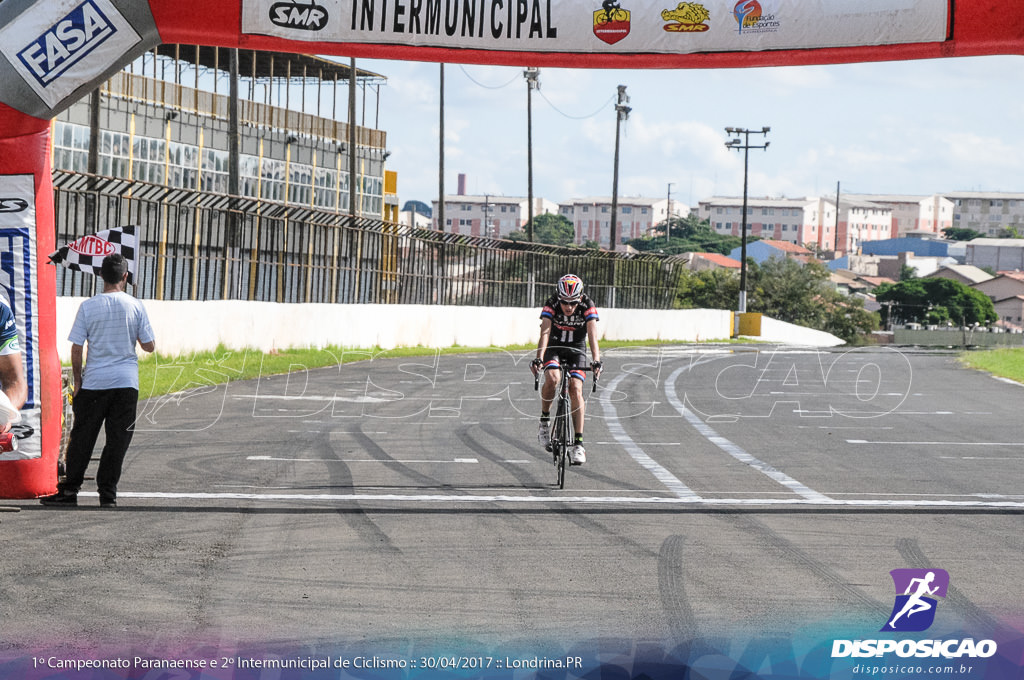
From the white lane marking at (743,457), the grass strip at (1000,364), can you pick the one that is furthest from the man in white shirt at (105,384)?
the grass strip at (1000,364)

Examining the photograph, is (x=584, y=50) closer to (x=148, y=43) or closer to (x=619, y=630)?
(x=148, y=43)

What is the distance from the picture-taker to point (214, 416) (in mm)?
17062

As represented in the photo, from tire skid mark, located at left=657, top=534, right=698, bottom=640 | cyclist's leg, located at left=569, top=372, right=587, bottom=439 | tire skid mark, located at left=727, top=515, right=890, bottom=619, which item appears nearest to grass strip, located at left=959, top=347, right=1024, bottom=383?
cyclist's leg, located at left=569, top=372, right=587, bottom=439

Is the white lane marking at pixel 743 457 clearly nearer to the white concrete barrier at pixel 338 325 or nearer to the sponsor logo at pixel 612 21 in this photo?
the sponsor logo at pixel 612 21

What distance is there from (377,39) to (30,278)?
3208 millimetres

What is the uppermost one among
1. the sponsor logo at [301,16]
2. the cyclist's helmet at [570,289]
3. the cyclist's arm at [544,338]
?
the sponsor logo at [301,16]

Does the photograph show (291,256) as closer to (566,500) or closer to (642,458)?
(642,458)

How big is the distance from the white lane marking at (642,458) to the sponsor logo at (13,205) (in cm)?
543

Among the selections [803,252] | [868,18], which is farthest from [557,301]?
[803,252]

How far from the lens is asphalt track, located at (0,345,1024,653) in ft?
20.1

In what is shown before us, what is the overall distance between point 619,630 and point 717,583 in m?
1.26

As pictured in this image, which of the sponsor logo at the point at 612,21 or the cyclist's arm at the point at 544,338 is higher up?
the sponsor logo at the point at 612,21

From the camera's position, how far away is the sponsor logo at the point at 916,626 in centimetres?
552

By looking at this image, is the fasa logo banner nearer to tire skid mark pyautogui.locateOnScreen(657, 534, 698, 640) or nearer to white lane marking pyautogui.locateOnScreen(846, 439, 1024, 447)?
tire skid mark pyautogui.locateOnScreen(657, 534, 698, 640)
